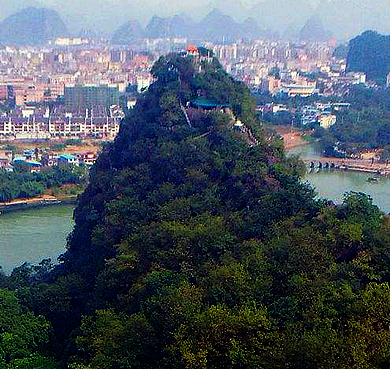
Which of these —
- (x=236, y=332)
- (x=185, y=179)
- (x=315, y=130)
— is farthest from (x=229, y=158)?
(x=315, y=130)

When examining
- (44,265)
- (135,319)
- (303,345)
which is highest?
(303,345)

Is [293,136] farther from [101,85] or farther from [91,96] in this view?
[101,85]

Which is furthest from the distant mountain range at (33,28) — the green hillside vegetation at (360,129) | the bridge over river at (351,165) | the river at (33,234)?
the river at (33,234)

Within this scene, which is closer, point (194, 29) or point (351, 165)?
point (351, 165)

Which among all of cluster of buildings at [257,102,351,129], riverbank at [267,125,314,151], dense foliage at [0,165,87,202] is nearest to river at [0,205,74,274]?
dense foliage at [0,165,87,202]

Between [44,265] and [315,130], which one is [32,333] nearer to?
[44,265]

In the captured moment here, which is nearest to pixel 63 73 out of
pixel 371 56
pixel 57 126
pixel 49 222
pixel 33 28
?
pixel 57 126

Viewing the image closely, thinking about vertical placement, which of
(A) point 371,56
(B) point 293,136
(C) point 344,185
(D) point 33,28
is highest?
(A) point 371,56
